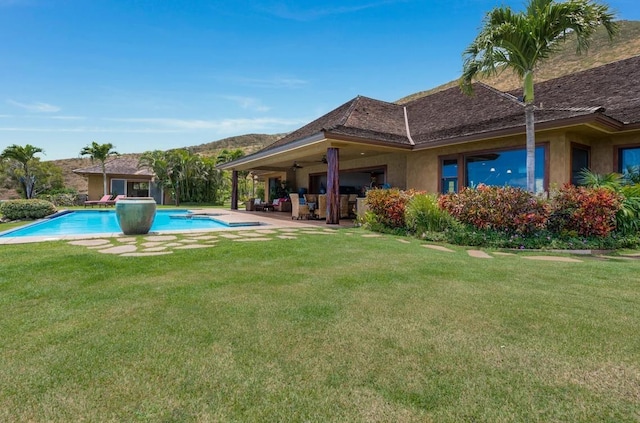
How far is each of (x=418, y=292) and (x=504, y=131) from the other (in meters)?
7.56

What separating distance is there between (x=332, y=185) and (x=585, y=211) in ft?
22.4

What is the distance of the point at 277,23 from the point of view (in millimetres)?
14906

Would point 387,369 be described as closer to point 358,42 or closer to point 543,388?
point 543,388

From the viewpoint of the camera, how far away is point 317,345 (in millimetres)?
2422

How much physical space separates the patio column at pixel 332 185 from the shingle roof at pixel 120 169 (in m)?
23.9

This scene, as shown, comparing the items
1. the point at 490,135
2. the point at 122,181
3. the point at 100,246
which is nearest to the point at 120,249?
the point at 100,246

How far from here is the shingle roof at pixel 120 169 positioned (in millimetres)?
28889

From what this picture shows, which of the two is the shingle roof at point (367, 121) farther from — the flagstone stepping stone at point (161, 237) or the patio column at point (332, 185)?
the flagstone stepping stone at point (161, 237)

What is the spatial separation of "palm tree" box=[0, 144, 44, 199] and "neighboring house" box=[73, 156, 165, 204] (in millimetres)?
3023

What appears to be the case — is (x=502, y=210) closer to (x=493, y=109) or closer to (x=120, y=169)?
(x=493, y=109)

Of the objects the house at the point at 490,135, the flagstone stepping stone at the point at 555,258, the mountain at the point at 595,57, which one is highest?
the mountain at the point at 595,57

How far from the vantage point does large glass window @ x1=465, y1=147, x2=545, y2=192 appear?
31.2 ft

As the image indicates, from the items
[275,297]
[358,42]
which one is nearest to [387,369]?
[275,297]

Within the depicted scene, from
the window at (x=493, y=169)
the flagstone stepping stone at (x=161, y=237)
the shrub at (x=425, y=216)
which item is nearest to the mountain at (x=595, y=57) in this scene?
the window at (x=493, y=169)
